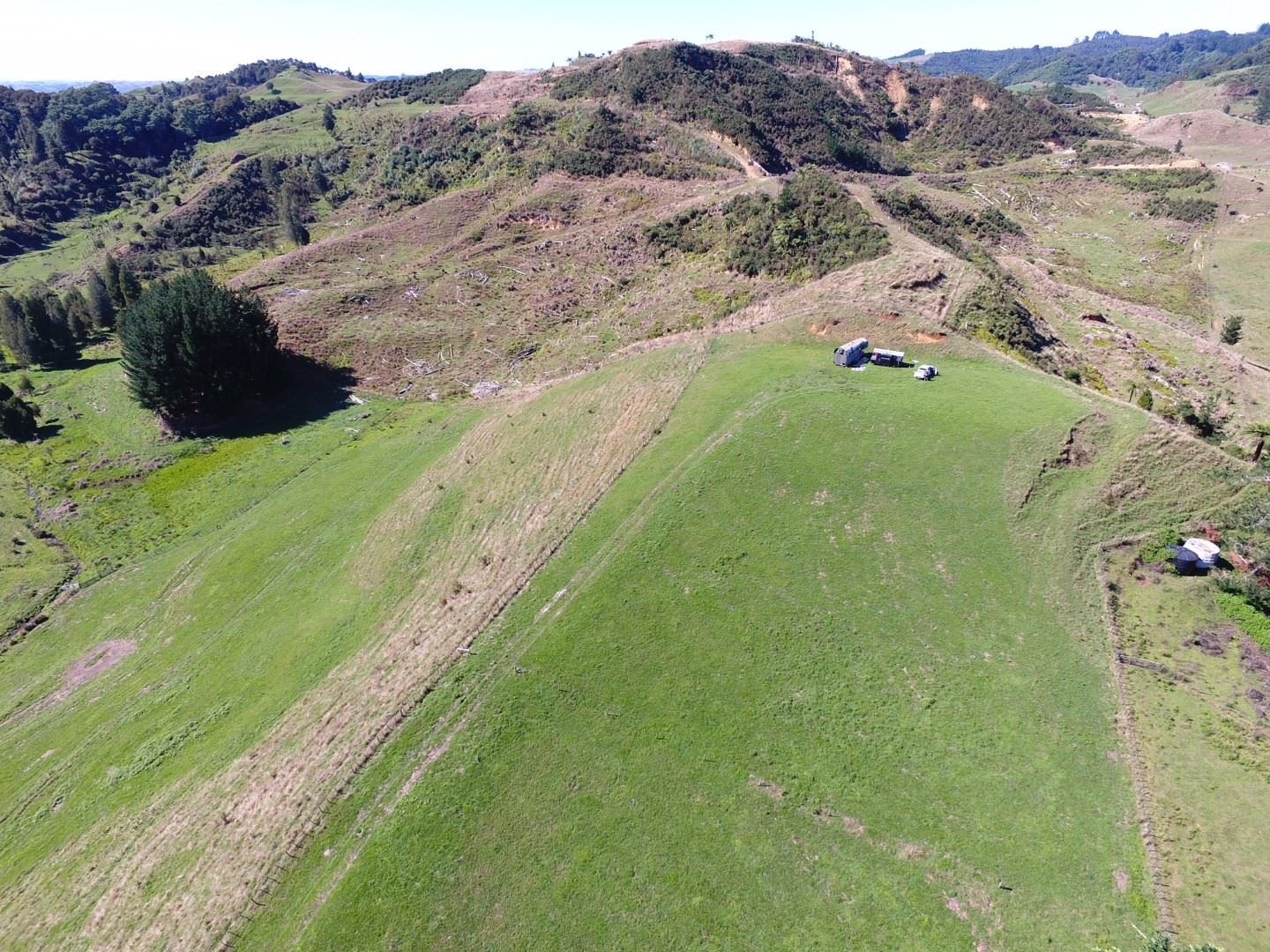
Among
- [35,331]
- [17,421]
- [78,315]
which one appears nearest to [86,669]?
[17,421]

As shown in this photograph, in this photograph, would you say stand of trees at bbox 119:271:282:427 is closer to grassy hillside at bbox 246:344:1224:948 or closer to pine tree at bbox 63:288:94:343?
pine tree at bbox 63:288:94:343

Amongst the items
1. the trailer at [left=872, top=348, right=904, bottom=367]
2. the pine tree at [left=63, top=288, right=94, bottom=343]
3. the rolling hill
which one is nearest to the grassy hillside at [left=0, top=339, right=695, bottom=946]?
the rolling hill

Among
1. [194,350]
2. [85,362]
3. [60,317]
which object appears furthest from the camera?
[60,317]

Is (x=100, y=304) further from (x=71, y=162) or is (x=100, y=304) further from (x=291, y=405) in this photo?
(x=71, y=162)

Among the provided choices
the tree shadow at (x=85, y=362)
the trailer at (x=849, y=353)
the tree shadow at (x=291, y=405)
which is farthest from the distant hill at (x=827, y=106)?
the tree shadow at (x=85, y=362)

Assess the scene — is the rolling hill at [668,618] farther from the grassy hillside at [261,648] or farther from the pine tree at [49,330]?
the pine tree at [49,330]

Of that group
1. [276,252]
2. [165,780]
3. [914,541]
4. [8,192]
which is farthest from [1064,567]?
[8,192]

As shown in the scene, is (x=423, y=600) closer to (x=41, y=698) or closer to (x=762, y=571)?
(x=762, y=571)
